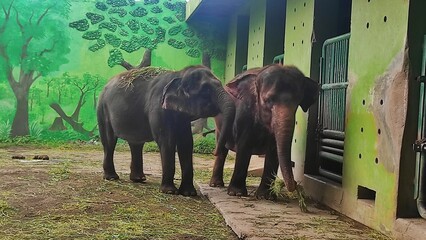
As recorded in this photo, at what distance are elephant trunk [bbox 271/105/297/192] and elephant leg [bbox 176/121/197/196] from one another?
52.0 inches

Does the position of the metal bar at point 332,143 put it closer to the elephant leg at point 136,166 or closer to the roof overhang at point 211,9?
the elephant leg at point 136,166

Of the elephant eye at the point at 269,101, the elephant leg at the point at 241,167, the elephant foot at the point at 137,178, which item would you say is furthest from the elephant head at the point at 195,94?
the elephant foot at the point at 137,178

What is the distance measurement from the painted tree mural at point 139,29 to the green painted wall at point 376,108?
10024mm

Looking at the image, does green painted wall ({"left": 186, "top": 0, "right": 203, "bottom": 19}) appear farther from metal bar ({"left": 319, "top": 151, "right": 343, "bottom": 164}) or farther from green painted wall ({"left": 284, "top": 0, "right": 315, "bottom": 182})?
metal bar ({"left": 319, "top": 151, "right": 343, "bottom": 164})

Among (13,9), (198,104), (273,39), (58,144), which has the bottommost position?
(58,144)

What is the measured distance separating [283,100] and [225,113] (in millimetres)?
742

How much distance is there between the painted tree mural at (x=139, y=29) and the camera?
15.2 m

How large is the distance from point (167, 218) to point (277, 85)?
1.75 m

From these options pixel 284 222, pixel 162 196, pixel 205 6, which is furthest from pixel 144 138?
pixel 205 6

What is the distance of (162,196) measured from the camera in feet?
21.2

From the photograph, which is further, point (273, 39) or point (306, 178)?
point (273, 39)

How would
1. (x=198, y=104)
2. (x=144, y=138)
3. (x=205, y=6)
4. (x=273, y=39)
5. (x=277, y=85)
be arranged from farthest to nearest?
(x=205, y=6), (x=273, y=39), (x=144, y=138), (x=198, y=104), (x=277, y=85)

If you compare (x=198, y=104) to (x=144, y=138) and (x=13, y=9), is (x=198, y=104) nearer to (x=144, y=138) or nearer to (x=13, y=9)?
(x=144, y=138)

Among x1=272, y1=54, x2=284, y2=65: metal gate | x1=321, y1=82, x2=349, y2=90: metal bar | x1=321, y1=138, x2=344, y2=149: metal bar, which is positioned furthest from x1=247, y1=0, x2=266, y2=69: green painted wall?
x1=321, y1=138, x2=344, y2=149: metal bar
